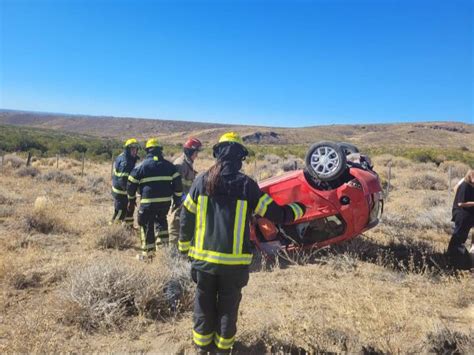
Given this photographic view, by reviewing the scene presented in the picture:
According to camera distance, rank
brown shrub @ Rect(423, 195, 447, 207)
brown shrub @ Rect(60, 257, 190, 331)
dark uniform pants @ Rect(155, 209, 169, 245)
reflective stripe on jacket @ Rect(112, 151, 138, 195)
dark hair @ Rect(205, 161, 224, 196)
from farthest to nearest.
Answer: brown shrub @ Rect(423, 195, 447, 207), reflective stripe on jacket @ Rect(112, 151, 138, 195), dark uniform pants @ Rect(155, 209, 169, 245), brown shrub @ Rect(60, 257, 190, 331), dark hair @ Rect(205, 161, 224, 196)

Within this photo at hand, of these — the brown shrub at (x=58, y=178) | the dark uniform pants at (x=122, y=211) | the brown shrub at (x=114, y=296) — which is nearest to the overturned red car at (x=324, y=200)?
the brown shrub at (x=114, y=296)

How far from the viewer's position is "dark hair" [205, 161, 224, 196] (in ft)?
10.6

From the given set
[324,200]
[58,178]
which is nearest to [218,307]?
[324,200]

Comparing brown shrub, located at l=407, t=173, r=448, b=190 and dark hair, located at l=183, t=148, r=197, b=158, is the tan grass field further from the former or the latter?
brown shrub, located at l=407, t=173, r=448, b=190

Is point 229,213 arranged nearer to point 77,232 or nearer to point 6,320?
point 6,320

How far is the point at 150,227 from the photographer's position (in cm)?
621

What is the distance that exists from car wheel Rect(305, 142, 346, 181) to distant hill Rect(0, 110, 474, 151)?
7017 centimetres

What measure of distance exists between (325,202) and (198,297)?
2.69 meters

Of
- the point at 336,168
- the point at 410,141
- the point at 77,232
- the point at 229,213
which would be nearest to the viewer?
the point at 229,213

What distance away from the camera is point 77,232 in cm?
792

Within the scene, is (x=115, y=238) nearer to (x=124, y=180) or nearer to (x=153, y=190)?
(x=124, y=180)

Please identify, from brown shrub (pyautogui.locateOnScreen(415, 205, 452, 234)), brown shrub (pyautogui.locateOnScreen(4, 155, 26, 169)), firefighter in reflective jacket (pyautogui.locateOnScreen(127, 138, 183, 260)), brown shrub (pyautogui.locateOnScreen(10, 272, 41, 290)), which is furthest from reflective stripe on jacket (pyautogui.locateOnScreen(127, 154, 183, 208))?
brown shrub (pyautogui.locateOnScreen(4, 155, 26, 169))

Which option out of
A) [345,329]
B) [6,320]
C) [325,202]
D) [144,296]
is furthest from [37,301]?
[325,202]

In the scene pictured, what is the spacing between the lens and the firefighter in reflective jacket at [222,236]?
3244 millimetres
